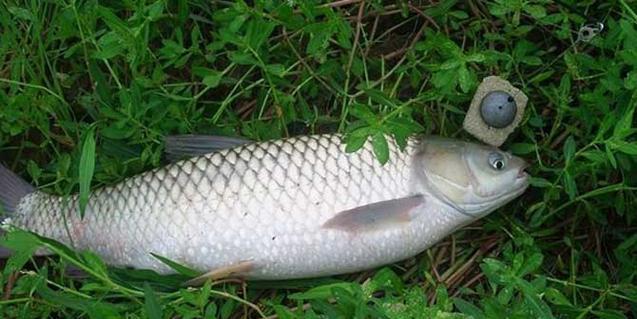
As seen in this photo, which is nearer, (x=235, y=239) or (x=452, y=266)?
(x=235, y=239)

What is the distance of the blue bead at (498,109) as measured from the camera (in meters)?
2.68

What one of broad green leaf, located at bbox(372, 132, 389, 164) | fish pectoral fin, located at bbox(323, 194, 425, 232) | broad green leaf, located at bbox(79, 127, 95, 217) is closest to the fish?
fish pectoral fin, located at bbox(323, 194, 425, 232)

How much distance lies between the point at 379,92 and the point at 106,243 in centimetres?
94

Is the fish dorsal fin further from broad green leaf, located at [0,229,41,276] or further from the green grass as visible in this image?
broad green leaf, located at [0,229,41,276]

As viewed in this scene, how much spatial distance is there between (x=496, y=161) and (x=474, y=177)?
0.08m

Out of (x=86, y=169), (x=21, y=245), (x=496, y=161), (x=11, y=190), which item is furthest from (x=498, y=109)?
(x=11, y=190)

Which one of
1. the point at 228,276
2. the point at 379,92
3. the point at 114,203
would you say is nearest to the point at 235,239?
the point at 228,276

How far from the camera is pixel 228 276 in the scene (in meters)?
2.74

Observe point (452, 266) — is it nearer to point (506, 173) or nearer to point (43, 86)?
point (506, 173)

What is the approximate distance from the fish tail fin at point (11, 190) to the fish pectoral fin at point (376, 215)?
1.01 meters

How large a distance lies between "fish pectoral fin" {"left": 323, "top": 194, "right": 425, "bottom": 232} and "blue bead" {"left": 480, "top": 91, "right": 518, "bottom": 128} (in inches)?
12.3

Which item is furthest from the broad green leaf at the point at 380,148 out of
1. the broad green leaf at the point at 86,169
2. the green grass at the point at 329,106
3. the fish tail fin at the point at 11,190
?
the fish tail fin at the point at 11,190

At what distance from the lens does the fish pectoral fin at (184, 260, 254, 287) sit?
106 inches

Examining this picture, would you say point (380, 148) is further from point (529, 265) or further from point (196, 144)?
point (196, 144)
